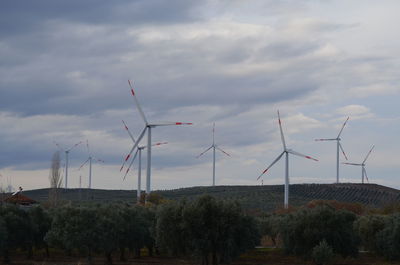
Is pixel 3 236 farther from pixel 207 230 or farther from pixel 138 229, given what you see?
pixel 207 230

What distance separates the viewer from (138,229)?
10069 cm

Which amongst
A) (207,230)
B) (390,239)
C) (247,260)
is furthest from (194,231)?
(390,239)

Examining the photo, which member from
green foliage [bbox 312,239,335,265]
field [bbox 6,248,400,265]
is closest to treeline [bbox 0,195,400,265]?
green foliage [bbox 312,239,335,265]

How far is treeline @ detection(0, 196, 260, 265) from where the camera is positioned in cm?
7831

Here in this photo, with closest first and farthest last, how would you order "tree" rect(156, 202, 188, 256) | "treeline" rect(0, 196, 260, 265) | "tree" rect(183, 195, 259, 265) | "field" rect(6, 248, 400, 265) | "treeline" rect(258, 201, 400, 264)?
"tree" rect(183, 195, 259, 265) → "treeline" rect(0, 196, 260, 265) → "tree" rect(156, 202, 188, 256) → "treeline" rect(258, 201, 400, 264) → "field" rect(6, 248, 400, 265)

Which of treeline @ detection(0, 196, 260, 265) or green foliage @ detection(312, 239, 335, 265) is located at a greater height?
treeline @ detection(0, 196, 260, 265)

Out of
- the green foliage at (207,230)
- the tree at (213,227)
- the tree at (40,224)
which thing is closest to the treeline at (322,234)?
A: the green foliage at (207,230)

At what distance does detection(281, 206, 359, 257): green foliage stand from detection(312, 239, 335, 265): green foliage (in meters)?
4.09

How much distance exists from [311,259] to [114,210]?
2729cm

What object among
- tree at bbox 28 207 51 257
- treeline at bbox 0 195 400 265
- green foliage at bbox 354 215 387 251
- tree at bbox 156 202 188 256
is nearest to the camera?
treeline at bbox 0 195 400 265

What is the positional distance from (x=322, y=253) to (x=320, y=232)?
5.75 m

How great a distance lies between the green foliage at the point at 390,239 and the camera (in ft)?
309

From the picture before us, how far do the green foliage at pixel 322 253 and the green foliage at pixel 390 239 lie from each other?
45.2 ft

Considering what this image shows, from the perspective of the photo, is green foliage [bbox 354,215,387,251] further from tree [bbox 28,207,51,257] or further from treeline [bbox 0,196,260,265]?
tree [bbox 28,207,51,257]
